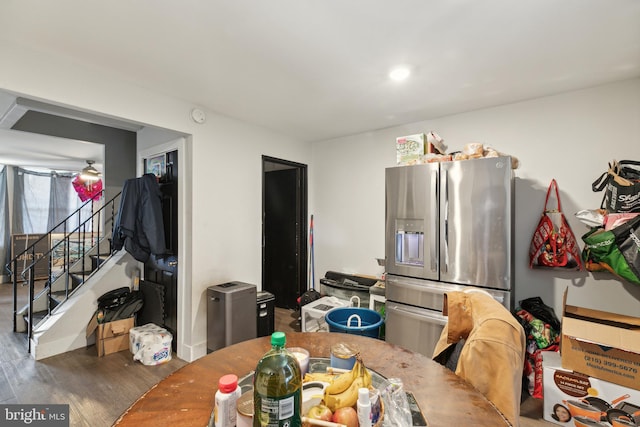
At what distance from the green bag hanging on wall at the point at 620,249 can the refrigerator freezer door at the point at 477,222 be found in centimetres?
58

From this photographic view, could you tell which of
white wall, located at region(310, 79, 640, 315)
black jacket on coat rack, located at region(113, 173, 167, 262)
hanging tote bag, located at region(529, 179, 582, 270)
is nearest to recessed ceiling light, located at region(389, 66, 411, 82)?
white wall, located at region(310, 79, 640, 315)

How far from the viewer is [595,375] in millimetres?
1871

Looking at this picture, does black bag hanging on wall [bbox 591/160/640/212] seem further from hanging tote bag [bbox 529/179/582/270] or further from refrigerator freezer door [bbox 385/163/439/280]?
refrigerator freezer door [bbox 385/163/439/280]

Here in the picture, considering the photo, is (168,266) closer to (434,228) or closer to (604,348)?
(434,228)

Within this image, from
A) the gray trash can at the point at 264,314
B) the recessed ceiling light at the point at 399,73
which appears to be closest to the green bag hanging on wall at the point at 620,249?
the recessed ceiling light at the point at 399,73

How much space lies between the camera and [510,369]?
0.99 m

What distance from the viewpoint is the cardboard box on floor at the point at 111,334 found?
9.57 ft

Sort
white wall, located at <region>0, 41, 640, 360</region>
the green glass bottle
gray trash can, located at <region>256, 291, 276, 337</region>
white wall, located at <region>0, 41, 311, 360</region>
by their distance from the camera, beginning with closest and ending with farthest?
the green glass bottle < white wall, located at <region>0, 41, 311, 360</region> < white wall, located at <region>0, 41, 640, 360</region> < gray trash can, located at <region>256, 291, 276, 337</region>

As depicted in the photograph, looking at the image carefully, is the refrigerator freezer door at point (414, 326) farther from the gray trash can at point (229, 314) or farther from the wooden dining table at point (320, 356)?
the gray trash can at point (229, 314)

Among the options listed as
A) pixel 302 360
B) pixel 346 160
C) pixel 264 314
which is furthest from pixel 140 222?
pixel 302 360

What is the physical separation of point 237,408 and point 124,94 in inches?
102

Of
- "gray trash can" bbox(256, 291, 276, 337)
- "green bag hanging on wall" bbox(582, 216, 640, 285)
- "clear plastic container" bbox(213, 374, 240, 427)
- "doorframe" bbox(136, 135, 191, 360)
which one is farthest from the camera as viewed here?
"gray trash can" bbox(256, 291, 276, 337)

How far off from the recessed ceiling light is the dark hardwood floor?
2.66 metres

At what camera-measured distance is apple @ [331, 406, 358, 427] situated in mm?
746
